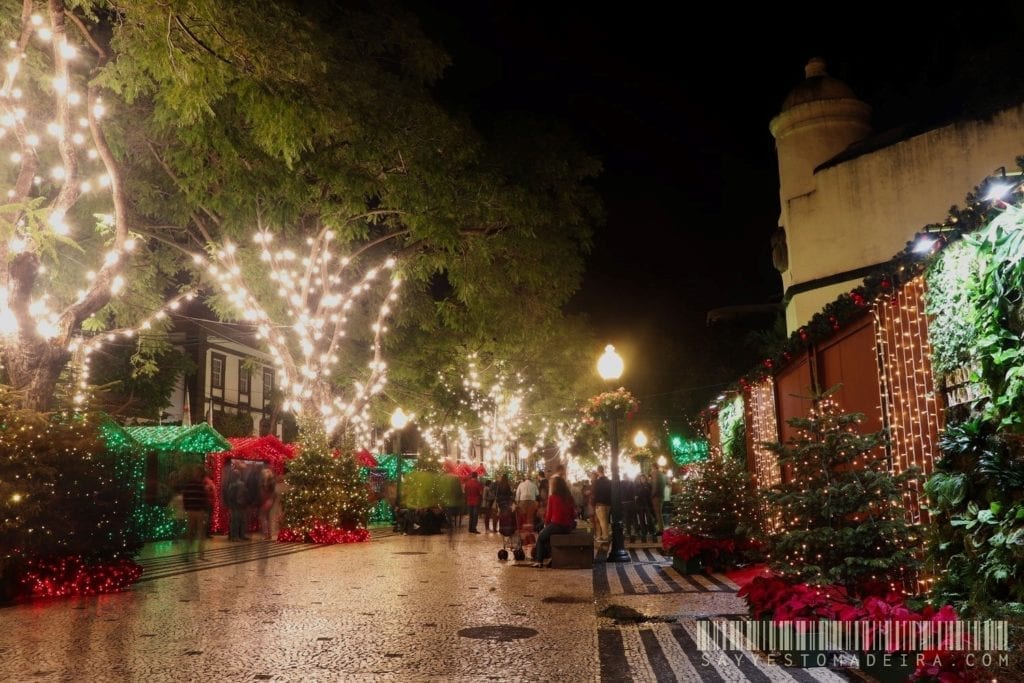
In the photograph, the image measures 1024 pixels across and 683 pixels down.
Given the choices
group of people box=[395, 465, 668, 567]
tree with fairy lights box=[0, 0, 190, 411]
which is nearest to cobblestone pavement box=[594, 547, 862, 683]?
group of people box=[395, 465, 668, 567]

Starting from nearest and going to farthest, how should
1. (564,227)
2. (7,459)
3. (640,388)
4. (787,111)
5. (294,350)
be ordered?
(7,459), (564,227), (787,111), (294,350), (640,388)

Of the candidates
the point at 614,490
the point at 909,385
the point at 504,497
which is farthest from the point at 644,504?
the point at 909,385

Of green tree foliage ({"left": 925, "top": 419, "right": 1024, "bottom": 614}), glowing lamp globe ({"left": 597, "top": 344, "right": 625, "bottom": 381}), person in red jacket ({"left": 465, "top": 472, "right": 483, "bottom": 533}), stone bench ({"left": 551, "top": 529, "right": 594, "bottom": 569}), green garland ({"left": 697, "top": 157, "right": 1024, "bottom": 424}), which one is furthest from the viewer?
person in red jacket ({"left": 465, "top": 472, "right": 483, "bottom": 533})

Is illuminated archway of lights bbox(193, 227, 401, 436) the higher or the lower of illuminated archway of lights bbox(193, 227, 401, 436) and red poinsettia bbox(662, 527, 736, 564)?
the higher

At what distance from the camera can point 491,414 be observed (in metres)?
37.5

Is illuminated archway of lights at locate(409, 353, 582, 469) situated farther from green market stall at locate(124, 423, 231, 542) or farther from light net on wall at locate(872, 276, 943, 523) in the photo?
light net on wall at locate(872, 276, 943, 523)

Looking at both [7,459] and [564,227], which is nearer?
[7,459]

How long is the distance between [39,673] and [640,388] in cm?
3262

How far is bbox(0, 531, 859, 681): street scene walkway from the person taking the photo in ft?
18.2

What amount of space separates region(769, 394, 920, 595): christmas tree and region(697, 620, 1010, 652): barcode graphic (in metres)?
0.56

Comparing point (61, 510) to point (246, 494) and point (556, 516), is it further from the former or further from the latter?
point (246, 494)

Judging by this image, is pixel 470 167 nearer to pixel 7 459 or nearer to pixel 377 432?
pixel 7 459

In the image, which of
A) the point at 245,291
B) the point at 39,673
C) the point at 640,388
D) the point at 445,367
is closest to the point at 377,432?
the point at 640,388

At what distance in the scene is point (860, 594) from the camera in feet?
20.3
